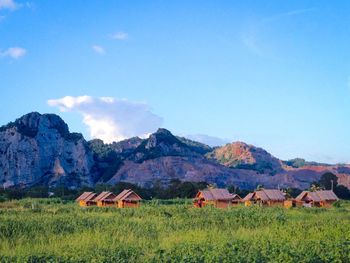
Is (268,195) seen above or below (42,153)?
below

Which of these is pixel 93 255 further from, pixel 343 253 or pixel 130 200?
pixel 130 200

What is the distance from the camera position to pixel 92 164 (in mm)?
99500

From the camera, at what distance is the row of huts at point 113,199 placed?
45750 millimetres

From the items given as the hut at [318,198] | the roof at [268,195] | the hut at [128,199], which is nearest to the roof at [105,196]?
the hut at [128,199]

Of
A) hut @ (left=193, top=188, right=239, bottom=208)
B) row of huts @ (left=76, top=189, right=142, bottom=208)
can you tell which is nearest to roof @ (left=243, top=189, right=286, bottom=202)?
hut @ (left=193, top=188, right=239, bottom=208)

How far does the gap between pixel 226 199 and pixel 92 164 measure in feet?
188

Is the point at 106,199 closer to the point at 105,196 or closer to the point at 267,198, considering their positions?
the point at 105,196

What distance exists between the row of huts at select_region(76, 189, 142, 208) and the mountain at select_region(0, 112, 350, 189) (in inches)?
1159

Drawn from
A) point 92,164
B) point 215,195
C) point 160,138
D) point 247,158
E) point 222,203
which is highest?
point 160,138

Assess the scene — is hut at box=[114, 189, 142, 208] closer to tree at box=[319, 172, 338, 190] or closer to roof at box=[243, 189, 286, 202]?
roof at box=[243, 189, 286, 202]

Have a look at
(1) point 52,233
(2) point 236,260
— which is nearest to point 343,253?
(2) point 236,260

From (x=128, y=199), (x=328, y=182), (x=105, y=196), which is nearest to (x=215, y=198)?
(x=128, y=199)

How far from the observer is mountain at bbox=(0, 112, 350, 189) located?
86500mm

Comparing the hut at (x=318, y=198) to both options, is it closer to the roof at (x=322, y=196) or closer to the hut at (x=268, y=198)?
the roof at (x=322, y=196)
